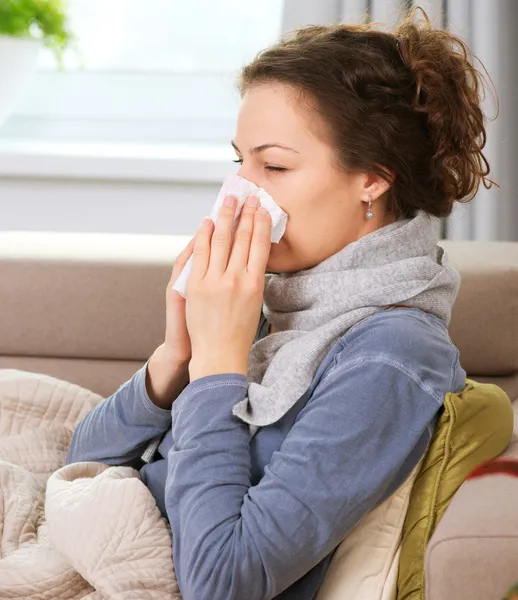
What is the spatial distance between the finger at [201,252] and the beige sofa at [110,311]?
0.62 m

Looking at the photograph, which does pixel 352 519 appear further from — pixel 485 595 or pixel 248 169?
pixel 248 169

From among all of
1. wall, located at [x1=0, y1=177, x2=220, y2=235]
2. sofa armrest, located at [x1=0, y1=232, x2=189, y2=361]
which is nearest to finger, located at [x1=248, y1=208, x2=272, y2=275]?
sofa armrest, located at [x1=0, y1=232, x2=189, y2=361]

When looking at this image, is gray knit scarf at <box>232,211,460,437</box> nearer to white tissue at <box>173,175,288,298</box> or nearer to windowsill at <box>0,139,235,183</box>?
white tissue at <box>173,175,288,298</box>

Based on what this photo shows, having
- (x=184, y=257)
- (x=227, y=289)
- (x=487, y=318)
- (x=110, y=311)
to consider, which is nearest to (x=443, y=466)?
(x=227, y=289)

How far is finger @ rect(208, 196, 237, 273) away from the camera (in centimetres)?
111

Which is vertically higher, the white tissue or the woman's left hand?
the white tissue

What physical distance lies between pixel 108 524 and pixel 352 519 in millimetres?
299

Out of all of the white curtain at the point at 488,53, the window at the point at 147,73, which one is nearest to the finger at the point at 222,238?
the white curtain at the point at 488,53

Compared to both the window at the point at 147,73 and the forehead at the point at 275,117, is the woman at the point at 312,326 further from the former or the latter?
the window at the point at 147,73

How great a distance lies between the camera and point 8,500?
1.25 metres

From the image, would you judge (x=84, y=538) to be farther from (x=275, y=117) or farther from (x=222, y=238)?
(x=275, y=117)

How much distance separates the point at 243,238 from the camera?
1.12 metres

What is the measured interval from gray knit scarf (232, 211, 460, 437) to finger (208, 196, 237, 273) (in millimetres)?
119

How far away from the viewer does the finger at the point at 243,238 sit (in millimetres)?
1110
